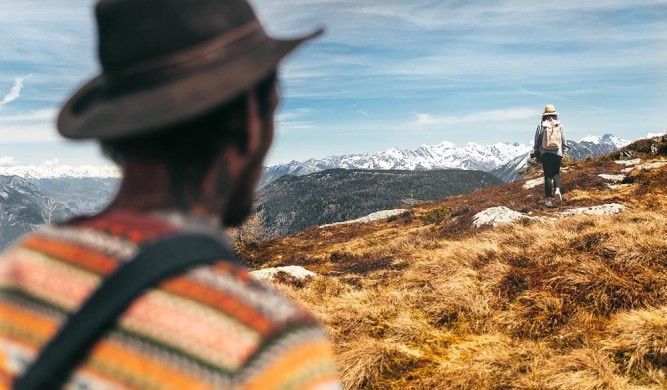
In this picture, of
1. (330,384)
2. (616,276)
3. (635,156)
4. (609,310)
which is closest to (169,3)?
(330,384)

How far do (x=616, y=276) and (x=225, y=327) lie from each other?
25.5ft

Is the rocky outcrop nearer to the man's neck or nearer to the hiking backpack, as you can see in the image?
the hiking backpack

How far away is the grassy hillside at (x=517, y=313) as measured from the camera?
208 inches

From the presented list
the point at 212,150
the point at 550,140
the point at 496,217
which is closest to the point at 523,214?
the point at 496,217

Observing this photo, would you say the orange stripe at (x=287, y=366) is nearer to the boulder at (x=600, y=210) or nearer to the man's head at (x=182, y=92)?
the man's head at (x=182, y=92)

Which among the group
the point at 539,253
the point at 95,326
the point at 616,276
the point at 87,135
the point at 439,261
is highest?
the point at 87,135

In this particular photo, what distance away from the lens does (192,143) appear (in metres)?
1.23

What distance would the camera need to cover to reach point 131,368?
3.43 feet

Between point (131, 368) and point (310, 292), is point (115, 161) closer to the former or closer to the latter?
point (131, 368)

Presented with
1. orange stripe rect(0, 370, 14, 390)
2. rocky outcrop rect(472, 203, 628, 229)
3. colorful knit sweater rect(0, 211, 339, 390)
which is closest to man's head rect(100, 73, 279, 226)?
colorful knit sweater rect(0, 211, 339, 390)

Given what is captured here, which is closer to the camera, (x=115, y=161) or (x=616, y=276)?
(x=115, y=161)

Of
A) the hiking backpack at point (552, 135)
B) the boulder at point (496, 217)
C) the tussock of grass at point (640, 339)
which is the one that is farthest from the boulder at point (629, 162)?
the tussock of grass at point (640, 339)

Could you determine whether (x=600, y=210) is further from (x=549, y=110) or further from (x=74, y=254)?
(x=74, y=254)

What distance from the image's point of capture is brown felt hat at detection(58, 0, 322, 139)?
119 cm
